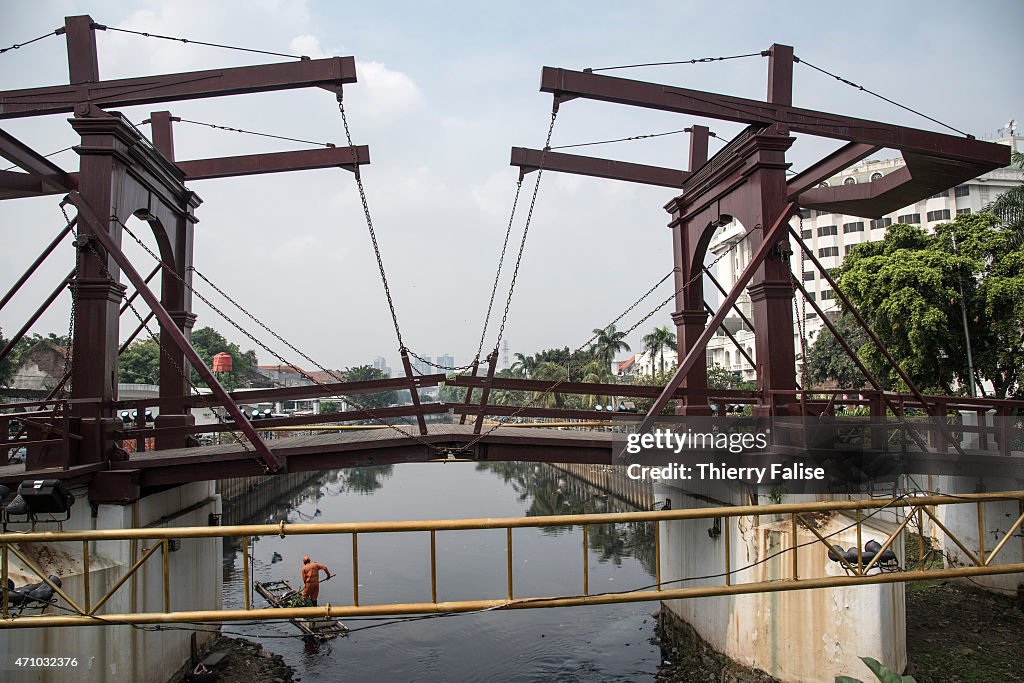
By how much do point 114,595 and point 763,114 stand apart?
11733 mm

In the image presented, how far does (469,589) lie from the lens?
66.9 ft

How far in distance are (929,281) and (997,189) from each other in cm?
4667

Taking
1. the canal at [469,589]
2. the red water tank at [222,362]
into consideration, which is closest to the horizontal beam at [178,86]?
the canal at [469,589]

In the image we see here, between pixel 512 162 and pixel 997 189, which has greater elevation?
pixel 997 189

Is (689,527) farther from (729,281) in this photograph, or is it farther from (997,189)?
(729,281)

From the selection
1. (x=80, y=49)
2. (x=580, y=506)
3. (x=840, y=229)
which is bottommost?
(x=580, y=506)

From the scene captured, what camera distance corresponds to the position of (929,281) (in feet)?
84.2

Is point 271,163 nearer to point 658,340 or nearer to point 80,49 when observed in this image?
point 80,49

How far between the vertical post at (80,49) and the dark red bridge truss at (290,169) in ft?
0.07

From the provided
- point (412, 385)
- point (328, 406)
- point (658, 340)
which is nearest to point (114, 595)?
point (412, 385)

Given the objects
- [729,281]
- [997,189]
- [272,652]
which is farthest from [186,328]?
[729,281]

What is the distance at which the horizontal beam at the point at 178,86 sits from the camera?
10734 mm

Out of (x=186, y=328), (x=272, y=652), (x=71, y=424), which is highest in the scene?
(x=186, y=328)

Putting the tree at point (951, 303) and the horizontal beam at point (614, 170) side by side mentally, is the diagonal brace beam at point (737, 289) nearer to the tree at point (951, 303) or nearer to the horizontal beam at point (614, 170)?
the horizontal beam at point (614, 170)
